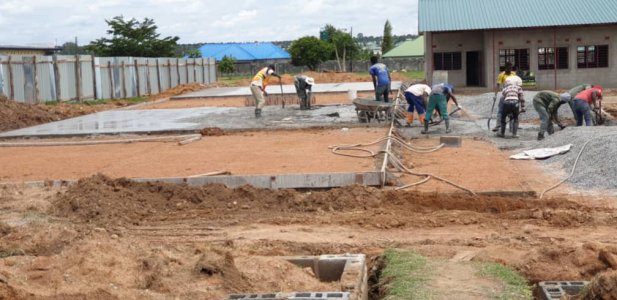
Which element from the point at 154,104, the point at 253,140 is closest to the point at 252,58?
the point at 154,104

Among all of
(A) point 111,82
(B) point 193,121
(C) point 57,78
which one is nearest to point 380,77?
(B) point 193,121

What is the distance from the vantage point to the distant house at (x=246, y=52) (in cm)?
9456

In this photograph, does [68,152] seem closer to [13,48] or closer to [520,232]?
[520,232]

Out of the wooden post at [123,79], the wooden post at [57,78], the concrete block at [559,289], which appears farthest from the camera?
the wooden post at [123,79]

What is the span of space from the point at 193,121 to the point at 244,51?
2966 inches

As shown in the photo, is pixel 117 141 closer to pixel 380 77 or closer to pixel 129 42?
pixel 380 77

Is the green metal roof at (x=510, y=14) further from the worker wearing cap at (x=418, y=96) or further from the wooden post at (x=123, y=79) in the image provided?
the worker wearing cap at (x=418, y=96)

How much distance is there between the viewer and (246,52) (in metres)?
97.4

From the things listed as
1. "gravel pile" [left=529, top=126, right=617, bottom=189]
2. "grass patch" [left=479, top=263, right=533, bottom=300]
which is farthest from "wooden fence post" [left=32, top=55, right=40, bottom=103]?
"grass patch" [left=479, top=263, right=533, bottom=300]

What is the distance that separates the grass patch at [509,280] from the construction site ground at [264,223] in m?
0.11

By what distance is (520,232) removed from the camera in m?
8.70

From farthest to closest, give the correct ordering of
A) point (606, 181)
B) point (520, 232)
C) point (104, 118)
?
point (104, 118) → point (606, 181) → point (520, 232)

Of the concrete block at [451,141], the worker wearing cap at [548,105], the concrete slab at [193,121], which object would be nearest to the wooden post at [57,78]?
the concrete slab at [193,121]

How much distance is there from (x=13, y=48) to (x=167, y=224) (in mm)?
53240
